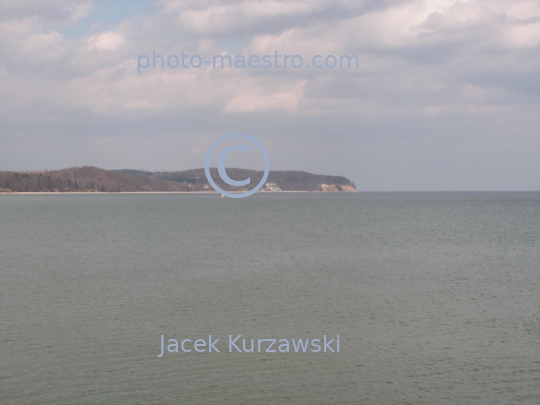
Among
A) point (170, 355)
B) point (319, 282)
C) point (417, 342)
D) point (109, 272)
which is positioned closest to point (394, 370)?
point (417, 342)

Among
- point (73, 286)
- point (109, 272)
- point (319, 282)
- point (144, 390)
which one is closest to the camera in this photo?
point (144, 390)

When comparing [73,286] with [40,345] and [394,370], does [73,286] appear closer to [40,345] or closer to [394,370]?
[40,345]

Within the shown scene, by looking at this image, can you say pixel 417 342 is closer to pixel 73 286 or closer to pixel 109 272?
pixel 73 286

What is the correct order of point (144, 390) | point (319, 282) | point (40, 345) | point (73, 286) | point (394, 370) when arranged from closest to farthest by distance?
point (144, 390) < point (394, 370) < point (40, 345) < point (73, 286) < point (319, 282)

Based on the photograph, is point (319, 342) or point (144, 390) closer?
point (144, 390)

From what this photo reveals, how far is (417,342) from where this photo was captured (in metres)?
17.2

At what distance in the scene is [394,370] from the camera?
1481cm

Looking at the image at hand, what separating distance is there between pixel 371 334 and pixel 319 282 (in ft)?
31.0

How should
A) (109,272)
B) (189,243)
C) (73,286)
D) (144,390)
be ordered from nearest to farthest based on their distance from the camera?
(144,390) → (73,286) → (109,272) → (189,243)

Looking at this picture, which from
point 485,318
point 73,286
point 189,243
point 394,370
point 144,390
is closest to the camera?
point 144,390

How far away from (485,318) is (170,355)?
11527 mm

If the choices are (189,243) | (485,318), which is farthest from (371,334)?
(189,243)

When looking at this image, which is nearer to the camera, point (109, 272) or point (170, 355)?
point (170, 355)

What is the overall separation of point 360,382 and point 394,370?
1.32 meters
